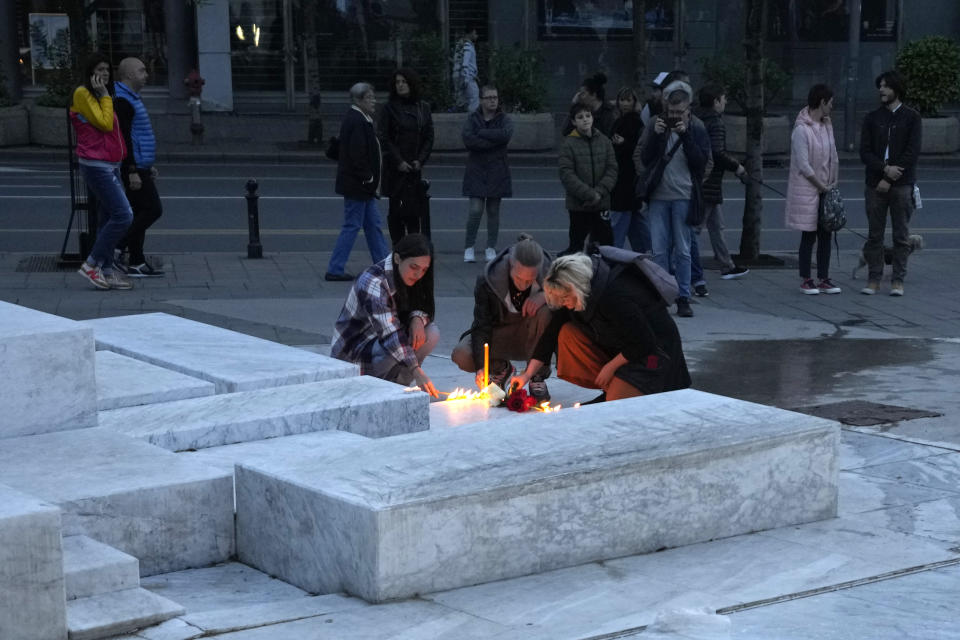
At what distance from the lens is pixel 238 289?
12453 millimetres

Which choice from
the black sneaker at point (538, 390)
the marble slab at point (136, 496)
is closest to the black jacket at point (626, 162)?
the black sneaker at point (538, 390)

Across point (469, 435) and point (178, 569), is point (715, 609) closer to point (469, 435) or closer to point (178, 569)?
point (469, 435)

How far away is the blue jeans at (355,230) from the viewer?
1283 centimetres

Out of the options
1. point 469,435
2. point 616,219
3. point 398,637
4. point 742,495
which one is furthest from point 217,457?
point 616,219

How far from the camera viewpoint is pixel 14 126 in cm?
2466

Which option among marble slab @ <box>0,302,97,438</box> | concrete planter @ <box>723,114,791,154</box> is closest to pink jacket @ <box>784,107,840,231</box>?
marble slab @ <box>0,302,97,438</box>

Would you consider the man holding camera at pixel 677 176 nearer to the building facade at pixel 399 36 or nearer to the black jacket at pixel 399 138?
the black jacket at pixel 399 138

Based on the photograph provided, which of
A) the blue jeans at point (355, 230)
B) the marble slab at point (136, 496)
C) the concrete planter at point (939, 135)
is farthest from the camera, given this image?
the concrete planter at point (939, 135)

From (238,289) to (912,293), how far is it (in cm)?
591

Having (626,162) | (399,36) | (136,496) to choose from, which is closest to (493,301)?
(136,496)

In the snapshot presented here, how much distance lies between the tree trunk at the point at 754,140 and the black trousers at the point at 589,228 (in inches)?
67.1

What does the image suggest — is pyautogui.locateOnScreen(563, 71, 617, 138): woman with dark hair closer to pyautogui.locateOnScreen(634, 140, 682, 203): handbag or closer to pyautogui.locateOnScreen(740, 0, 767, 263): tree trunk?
pyautogui.locateOnScreen(740, 0, 767, 263): tree trunk

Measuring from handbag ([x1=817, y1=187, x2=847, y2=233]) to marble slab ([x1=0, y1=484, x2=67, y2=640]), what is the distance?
30.1 feet

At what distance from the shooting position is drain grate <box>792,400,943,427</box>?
809 cm
